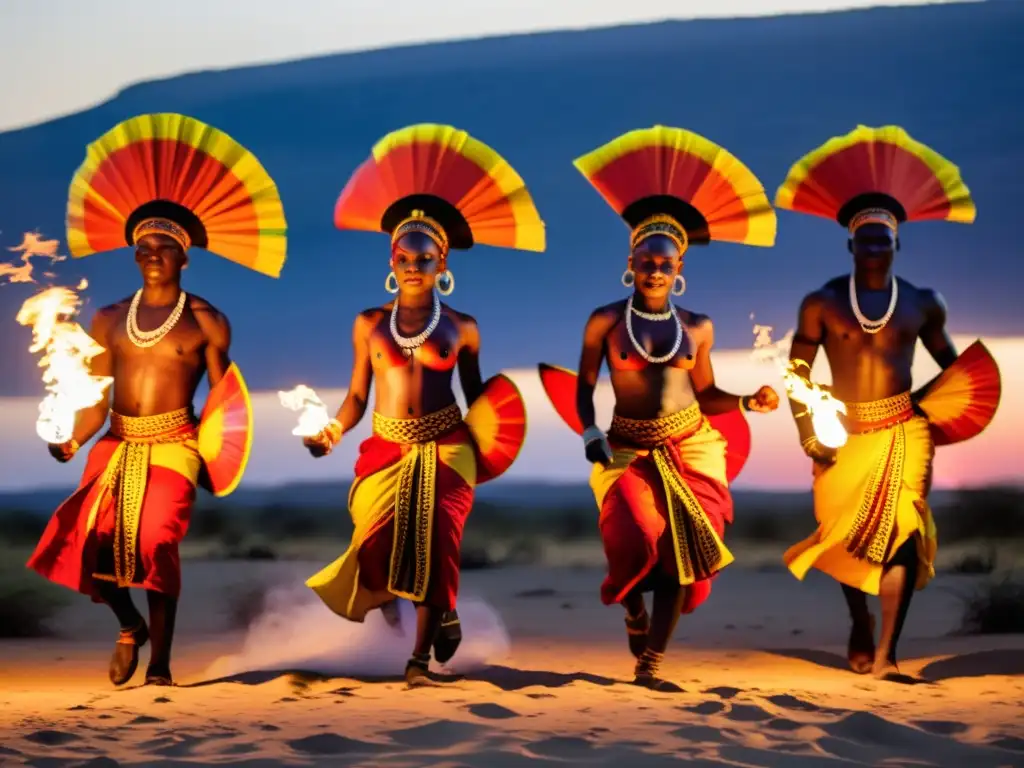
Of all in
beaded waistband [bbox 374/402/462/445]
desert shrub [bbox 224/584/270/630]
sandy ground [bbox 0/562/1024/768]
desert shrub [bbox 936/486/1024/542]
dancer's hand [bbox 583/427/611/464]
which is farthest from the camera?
desert shrub [bbox 936/486/1024/542]

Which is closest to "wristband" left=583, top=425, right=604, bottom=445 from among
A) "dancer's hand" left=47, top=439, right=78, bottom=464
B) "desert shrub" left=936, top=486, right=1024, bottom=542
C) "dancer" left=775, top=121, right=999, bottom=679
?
"dancer" left=775, top=121, right=999, bottom=679

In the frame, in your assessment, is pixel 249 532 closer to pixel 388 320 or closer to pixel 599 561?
pixel 599 561

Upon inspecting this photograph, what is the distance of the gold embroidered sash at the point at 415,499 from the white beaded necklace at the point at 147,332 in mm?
1090

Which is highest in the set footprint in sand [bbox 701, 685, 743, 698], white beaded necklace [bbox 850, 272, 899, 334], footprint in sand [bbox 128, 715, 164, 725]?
white beaded necklace [bbox 850, 272, 899, 334]

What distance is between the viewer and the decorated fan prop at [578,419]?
7.44m

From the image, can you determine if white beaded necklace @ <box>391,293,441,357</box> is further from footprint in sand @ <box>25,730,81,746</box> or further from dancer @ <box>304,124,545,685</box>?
footprint in sand @ <box>25,730,81,746</box>

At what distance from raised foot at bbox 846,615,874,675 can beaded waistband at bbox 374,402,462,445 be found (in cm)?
229

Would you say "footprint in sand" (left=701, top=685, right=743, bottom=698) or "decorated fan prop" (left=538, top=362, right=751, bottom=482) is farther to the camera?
"decorated fan prop" (left=538, top=362, right=751, bottom=482)

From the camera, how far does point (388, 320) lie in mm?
7285

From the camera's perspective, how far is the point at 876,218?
7.50m

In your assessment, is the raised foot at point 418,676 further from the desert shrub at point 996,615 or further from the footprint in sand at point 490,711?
the desert shrub at point 996,615

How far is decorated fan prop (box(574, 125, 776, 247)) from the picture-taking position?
287 inches

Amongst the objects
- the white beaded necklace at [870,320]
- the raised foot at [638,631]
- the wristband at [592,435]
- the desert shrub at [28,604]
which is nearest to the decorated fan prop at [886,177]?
the white beaded necklace at [870,320]

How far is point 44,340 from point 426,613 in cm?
215
